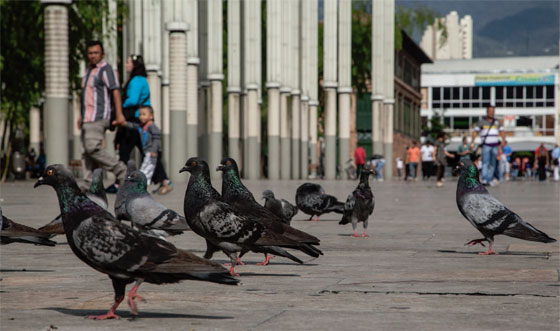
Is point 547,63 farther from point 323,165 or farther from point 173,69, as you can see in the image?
point 173,69

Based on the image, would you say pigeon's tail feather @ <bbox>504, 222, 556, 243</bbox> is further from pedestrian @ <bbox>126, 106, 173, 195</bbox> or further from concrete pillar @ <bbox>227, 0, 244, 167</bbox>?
concrete pillar @ <bbox>227, 0, 244, 167</bbox>

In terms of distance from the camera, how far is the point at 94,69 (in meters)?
15.9

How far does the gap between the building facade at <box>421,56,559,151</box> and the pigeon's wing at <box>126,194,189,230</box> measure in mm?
113223

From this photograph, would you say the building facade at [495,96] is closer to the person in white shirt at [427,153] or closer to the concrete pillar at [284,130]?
the concrete pillar at [284,130]

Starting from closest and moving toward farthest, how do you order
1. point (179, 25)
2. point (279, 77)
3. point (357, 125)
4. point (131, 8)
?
1. point (179, 25)
2. point (131, 8)
3. point (279, 77)
4. point (357, 125)

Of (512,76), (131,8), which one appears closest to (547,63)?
(512,76)

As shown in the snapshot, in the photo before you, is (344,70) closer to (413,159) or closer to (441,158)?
(413,159)

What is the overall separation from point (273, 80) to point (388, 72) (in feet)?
42.4

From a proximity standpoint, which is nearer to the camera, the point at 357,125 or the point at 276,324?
the point at 276,324

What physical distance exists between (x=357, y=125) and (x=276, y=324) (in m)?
83.5

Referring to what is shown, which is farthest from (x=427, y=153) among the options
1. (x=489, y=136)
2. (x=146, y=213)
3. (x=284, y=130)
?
(x=146, y=213)

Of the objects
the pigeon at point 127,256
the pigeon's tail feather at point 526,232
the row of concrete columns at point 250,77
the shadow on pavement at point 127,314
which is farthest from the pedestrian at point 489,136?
the pigeon at point 127,256

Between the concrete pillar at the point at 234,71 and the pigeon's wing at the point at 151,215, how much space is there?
35.8 m

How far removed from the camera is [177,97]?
33156mm
